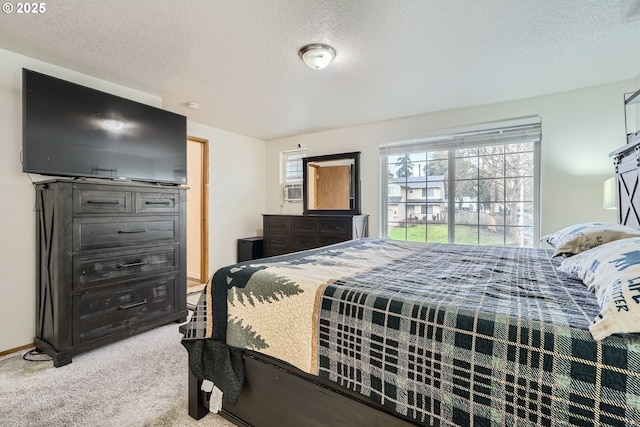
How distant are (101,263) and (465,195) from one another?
4.05 m

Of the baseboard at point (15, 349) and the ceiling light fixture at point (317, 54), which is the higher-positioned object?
the ceiling light fixture at point (317, 54)

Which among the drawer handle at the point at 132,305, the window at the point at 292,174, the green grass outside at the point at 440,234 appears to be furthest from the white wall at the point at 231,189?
the green grass outside at the point at 440,234

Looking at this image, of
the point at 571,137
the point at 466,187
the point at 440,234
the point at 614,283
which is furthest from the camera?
the point at 440,234

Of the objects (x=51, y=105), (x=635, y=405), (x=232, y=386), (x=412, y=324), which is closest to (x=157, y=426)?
(x=232, y=386)

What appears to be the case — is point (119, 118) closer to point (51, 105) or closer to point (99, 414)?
point (51, 105)

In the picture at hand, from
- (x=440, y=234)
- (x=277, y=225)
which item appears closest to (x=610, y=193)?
(x=440, y=234)

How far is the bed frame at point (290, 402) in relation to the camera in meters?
1.10

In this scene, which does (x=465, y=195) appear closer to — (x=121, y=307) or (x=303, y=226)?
(x=303, y=226)

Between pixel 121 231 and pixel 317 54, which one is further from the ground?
pixel 317 54

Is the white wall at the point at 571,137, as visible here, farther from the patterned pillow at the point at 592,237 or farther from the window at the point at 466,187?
the patterned pillow at the point at 592,237

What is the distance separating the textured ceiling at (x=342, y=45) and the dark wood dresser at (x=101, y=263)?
109cm

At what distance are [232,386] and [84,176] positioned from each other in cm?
227

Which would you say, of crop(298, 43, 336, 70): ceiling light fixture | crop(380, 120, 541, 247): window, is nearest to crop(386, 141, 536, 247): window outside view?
crop(380, 120, 541, 247): window

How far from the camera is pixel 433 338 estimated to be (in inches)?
37.2
